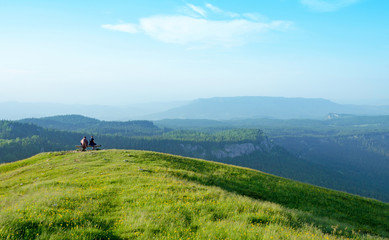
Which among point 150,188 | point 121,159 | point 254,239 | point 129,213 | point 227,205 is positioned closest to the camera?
point 254,239

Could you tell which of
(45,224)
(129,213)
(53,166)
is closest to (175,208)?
(129,213)

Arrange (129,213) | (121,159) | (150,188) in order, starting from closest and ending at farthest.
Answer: (129,213)
(150,188)
(121,159)

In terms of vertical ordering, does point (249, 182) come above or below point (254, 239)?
below

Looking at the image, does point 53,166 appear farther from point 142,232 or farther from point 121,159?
point 142,232

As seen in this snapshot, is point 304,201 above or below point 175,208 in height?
below

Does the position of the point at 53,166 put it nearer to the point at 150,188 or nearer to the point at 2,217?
the point at 150,188

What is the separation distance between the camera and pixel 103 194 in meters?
15.0

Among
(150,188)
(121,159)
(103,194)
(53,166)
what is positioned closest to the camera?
(103,194)

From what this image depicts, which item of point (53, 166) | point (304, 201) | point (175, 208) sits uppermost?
point (175, 208)

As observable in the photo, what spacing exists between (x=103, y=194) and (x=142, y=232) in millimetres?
6919

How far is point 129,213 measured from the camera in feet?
37.3

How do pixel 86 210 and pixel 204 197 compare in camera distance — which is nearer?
pixel 86 210

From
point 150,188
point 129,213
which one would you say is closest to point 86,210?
point 129,213

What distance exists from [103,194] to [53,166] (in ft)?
67.9
